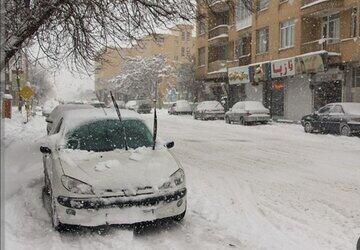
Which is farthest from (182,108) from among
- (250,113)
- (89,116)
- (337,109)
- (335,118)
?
(89,116)

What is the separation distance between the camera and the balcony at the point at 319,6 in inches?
1023

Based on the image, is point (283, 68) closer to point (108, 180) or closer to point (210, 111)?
point (210, 111)

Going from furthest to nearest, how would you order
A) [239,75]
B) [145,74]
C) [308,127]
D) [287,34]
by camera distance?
[145,74], [239,75], [287,34], [308,127]

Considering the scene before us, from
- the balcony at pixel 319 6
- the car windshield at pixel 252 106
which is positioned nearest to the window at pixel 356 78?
the balcony at pixel 319 6

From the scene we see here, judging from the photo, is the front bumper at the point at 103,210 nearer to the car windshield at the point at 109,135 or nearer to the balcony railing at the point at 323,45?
the car windshield at the point at 109,135

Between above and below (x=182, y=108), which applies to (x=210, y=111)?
above

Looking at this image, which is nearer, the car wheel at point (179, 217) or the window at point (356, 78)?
the car wheel at point (179, 217)

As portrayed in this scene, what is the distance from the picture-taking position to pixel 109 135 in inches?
279

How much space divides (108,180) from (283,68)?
26652 millimetres

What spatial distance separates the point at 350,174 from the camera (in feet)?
34.2

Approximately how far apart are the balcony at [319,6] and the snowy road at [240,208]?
49.0 ft

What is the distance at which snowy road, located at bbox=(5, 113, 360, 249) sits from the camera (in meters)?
5.58

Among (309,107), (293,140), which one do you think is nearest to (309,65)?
(309,107)

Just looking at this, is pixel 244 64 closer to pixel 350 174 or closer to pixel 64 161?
pixel 350 174
